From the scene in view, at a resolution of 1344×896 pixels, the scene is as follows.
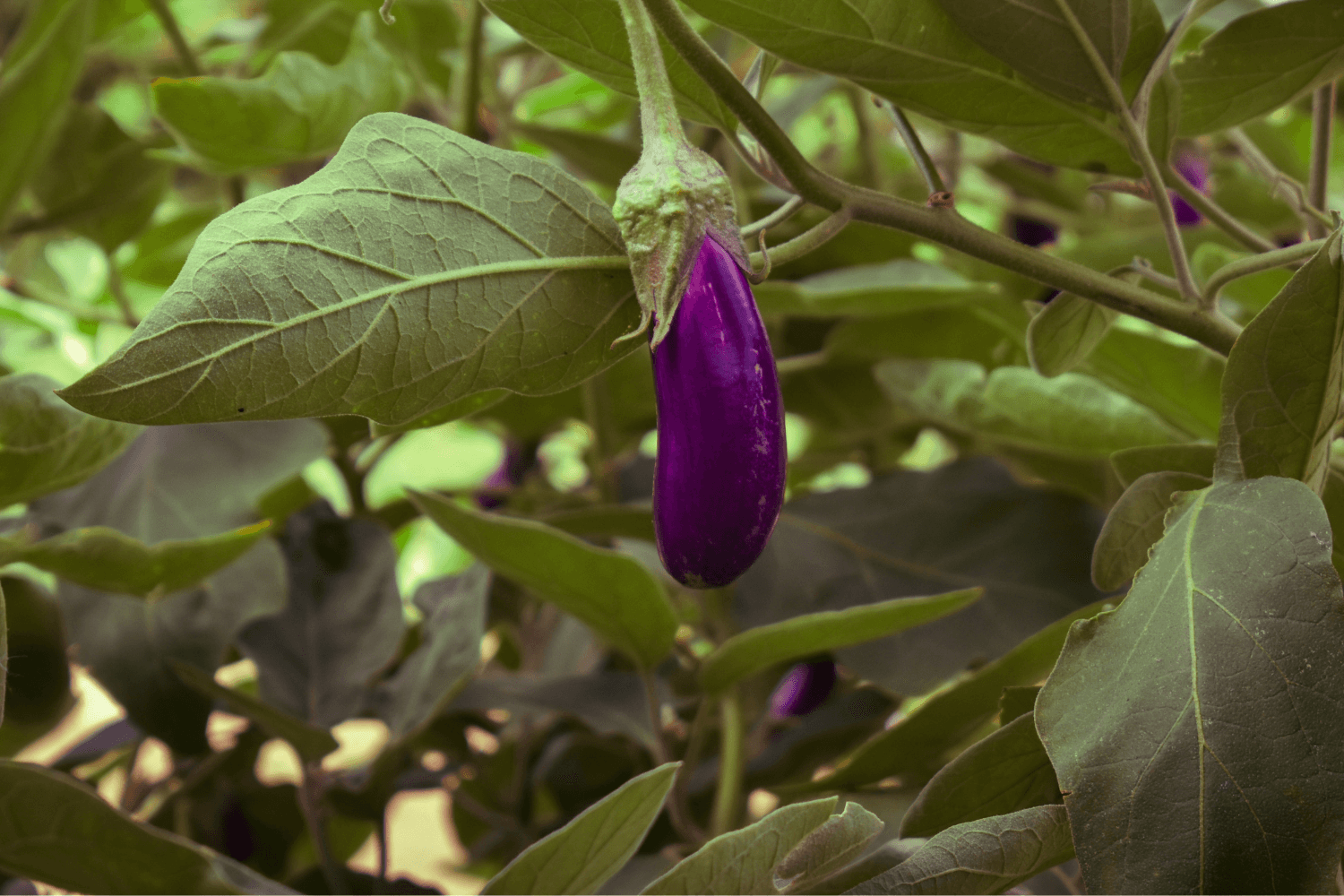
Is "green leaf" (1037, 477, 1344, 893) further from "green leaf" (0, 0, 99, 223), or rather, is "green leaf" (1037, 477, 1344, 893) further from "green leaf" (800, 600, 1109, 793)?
"green leaf" (0, 0, 99, 223)

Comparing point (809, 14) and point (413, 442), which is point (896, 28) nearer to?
point (809, 14)

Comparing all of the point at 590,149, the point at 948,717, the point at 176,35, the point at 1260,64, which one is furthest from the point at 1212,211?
the point at 176,35

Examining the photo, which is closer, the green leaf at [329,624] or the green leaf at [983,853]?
the green leaf at [983,853]

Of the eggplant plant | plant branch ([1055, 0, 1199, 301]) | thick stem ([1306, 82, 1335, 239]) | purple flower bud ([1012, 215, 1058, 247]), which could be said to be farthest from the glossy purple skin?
purple flower bud ([1012, 215, 1058, 247])

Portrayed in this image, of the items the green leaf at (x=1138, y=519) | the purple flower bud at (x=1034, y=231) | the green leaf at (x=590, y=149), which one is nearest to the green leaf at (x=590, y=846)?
the green leaf at (x=1138, y=519)

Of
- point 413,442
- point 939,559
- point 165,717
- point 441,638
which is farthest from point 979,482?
point 413,442

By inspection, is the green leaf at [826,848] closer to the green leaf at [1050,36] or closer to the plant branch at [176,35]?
the green leaf at [1050,36]

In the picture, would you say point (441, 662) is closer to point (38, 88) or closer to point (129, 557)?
point (129, 557)

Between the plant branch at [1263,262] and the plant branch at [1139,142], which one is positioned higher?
the plant branch at [1139,142]
